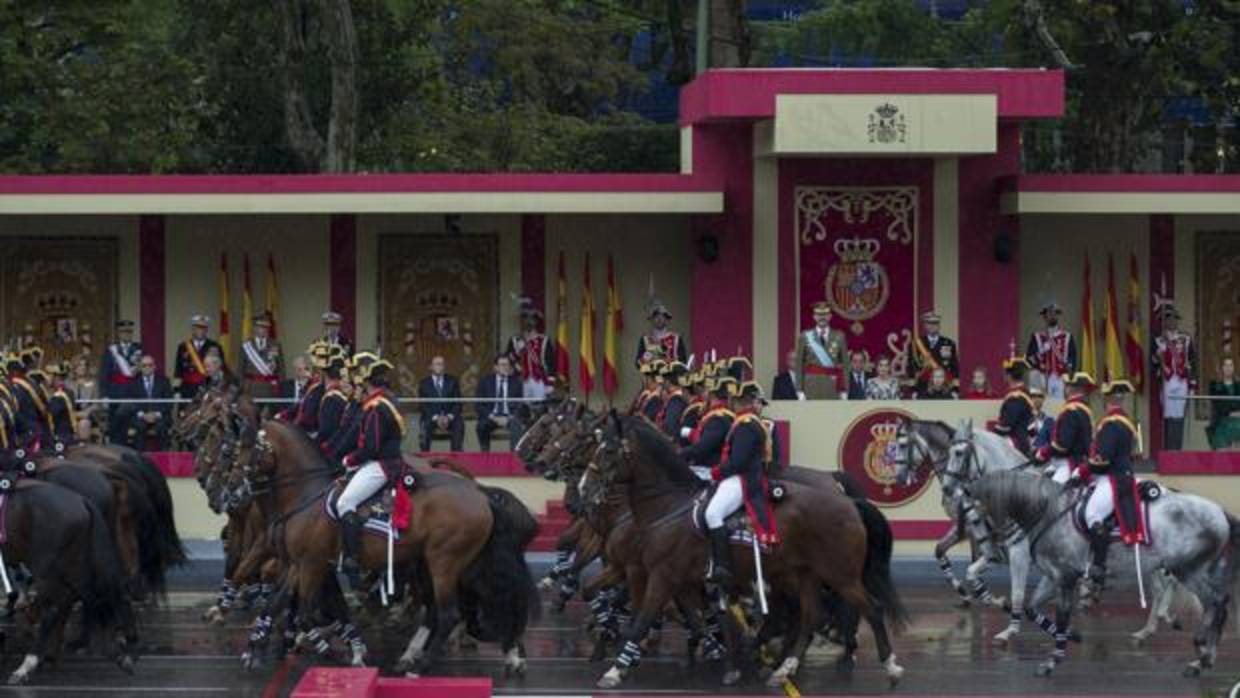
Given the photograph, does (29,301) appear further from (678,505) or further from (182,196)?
(678,505)

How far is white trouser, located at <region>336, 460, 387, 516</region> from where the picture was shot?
23.8m

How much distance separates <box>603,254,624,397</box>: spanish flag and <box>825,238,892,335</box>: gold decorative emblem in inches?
112

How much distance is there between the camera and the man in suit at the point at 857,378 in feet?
115

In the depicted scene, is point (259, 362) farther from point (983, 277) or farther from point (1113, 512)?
point (1113, 512)

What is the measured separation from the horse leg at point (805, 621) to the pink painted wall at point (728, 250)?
12844mm

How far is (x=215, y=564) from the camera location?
33531mm

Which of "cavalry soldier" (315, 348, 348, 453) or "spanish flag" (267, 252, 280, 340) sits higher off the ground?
→ "spanish flag" (267, 252, 280, 340)

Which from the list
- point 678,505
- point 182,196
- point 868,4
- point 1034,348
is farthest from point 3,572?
point 868,4

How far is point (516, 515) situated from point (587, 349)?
1310 cm

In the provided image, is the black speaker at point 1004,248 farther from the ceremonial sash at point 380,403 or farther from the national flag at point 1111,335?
the ceremonial sash at point 380,403

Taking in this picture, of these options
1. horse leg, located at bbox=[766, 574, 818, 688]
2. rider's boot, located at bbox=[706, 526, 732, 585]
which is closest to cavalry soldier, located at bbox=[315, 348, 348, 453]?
rider's boot, located at bbox=[706, 526, 732, 585]

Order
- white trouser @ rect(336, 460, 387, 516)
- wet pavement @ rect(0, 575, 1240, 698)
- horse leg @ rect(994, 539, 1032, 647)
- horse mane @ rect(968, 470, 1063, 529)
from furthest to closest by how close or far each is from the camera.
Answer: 1. horse leg @ rect(994, 539, 1032, 647)
2. horse mane @ rect(968, 470, 1063, 529)
3. white trouser @ rect(336, 460, 387, 516)
4. wet pavement @ rect(0, 575, 1240, 698)

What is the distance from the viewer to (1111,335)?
37125 millimetres

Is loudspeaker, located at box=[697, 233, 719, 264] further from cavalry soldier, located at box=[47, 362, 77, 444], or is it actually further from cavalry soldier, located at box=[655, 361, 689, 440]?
cavalry soldier, located at box=[47, 362, 77, 444]
